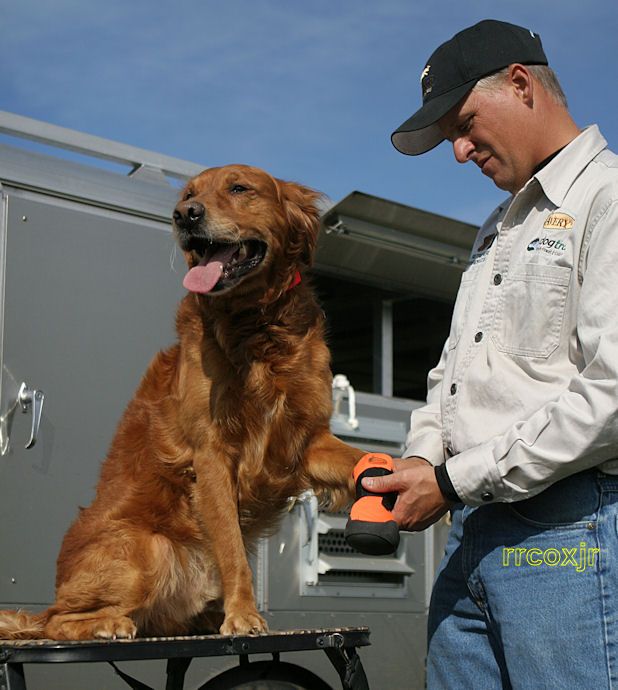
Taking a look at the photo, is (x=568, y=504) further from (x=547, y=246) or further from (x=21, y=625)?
(x=21, y=625)

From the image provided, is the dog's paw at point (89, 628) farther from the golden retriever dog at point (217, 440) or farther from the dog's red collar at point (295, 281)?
the dog's red collar at point (295, 281)

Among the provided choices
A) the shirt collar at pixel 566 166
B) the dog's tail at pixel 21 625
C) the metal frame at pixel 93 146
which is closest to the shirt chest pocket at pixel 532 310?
the shirt collar at pixel 566 166

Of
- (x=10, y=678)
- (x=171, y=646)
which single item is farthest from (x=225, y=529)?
(x=10, y=678)

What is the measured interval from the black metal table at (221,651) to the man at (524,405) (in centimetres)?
34

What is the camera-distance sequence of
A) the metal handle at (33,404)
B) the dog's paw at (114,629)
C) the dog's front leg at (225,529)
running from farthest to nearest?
the metal handle at (33,404), the dog's front leg at (225,529), the dog's paw at (114,629)

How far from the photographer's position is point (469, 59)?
7.37 ft

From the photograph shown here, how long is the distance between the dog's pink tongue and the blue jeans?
4.34 feet

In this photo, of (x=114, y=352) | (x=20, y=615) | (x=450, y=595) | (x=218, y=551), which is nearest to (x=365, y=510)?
(x=450, y=595)

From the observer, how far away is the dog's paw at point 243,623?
9.81ft

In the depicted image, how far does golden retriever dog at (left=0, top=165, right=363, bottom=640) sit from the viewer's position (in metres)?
3.17

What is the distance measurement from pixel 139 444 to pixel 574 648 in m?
1.87

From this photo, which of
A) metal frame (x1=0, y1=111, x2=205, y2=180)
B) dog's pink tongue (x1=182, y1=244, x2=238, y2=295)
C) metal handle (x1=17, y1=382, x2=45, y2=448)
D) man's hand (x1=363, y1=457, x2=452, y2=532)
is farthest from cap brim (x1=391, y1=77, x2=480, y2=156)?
metal frame (x1=0, y1=111, x2=205, y2=180)

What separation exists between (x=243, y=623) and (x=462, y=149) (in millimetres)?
1549

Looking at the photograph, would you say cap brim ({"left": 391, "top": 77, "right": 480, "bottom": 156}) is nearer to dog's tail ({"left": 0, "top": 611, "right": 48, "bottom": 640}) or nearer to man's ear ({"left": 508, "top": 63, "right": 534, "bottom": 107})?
man's ear ({"left": 508, "top": 63, "right": 534, "bottom": 107})
